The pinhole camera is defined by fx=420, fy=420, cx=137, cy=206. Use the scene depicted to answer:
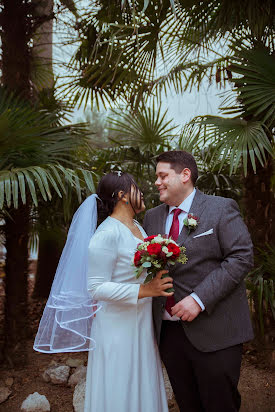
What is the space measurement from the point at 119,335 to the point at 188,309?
45 cm

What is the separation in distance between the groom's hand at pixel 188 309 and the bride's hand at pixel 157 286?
0.09m

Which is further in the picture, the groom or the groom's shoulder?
the groom's shoulder

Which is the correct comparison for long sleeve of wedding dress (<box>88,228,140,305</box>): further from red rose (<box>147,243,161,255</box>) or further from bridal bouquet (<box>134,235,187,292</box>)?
red rose (<box>147,243,161,255</box>)

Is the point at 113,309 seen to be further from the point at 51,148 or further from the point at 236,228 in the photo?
the point at 51,148

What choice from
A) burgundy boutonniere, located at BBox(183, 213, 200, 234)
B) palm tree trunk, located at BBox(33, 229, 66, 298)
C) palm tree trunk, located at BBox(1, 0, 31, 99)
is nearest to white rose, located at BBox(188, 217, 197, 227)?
burgundy boutonniere, located at BBox(183, 213, 200, 234)

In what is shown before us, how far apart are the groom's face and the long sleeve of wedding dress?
403mm

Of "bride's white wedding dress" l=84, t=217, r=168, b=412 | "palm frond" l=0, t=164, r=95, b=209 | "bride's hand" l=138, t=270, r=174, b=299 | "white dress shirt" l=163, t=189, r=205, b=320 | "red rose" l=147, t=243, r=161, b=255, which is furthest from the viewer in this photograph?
"palm frond" l=0, t=164, r=95, b=209

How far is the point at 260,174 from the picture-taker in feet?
13.3

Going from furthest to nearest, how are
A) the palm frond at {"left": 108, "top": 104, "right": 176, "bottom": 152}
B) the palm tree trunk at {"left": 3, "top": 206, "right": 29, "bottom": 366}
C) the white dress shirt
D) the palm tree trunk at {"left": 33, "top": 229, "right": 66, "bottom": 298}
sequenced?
the palm tree trunk at {"left": 33, "top": 229, "right": 66, "bottom": 298}, the palm frond at {"left": 108, "top": 104, "right": 176, "bottom": 152}, the palm tree trunk at {"left": 3, "top": 206, "right": 29, "bottom": 366}, the white dress shirt

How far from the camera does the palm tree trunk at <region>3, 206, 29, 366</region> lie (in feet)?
14.4

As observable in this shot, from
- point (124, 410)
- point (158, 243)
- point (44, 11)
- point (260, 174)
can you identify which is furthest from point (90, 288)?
point (44, 11)

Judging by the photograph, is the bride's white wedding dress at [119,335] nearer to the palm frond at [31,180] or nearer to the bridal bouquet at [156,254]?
the bridal bouquet at [156,254]

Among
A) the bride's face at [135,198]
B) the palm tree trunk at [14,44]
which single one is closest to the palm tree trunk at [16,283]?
the palm tree trunk at [14,44]

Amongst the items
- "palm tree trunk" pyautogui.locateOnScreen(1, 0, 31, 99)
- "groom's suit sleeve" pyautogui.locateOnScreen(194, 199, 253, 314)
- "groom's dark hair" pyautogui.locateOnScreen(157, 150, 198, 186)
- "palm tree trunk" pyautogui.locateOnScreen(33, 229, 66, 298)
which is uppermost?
"palm tree trunk" pyautogui.locateOnScreen(1, 0, 31, 99)
